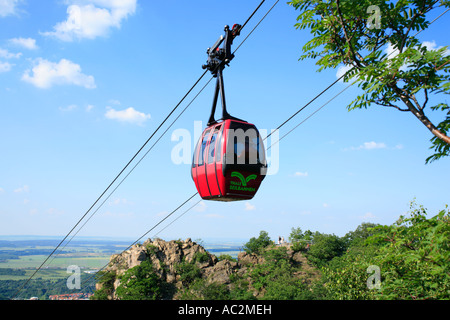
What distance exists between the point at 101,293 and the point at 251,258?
29913 millimetres

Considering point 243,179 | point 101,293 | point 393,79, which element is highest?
point 393,79

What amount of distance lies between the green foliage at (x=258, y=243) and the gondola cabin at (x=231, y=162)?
62458mm

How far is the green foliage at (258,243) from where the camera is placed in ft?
228

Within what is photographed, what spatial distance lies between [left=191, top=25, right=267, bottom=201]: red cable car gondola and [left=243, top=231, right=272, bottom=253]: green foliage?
62392mm

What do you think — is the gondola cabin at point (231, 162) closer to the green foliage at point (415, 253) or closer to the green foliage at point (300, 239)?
the green foliage at point (415, 253)

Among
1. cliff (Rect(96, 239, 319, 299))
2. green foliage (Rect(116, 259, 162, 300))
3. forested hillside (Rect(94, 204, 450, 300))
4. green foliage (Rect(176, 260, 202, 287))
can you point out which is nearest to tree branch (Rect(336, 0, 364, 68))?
forested hillside (Rect(94, 204, 450, 300))

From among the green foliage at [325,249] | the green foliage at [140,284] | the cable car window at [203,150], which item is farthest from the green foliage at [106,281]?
the cable car window at [203,150]

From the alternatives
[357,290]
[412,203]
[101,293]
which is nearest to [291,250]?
[101,293]

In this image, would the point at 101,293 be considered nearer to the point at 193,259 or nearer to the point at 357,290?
the point at 193,259

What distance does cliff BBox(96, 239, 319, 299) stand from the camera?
62469 mm

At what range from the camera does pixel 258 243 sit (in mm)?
69750

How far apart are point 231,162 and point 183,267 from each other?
203 ft

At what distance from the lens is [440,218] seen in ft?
25.3
